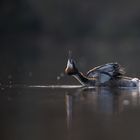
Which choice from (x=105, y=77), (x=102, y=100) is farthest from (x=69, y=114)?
(x=105, y=77)

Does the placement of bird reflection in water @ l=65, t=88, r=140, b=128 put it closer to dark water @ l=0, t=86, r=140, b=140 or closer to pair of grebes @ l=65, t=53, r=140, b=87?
dark water @ l=0, t=86, r=140, b=140

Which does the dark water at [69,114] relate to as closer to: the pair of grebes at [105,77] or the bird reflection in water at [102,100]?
the bird reflection in water at [102,100]

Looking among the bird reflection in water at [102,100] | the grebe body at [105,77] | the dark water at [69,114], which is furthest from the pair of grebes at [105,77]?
the dark water at [69,114]

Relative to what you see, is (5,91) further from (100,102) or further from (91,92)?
(100,102)

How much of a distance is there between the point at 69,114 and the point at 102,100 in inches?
71.6

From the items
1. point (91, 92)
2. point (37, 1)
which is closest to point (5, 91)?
point (91, 92)

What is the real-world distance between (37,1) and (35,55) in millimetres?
4797

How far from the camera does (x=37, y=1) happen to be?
31.4 metres

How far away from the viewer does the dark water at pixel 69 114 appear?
8031 mm

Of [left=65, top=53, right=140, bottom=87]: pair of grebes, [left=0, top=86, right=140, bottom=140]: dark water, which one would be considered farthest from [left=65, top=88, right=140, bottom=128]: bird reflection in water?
[left=65, top=53, right=140, bottom=87]: pair of grebes

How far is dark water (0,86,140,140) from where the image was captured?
26.3 ft

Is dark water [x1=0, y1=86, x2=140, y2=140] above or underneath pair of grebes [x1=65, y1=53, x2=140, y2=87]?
underneath

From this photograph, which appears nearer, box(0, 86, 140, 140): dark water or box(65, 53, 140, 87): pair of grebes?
box(0, 86, 140, 140): dark water

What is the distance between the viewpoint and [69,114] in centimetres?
959
